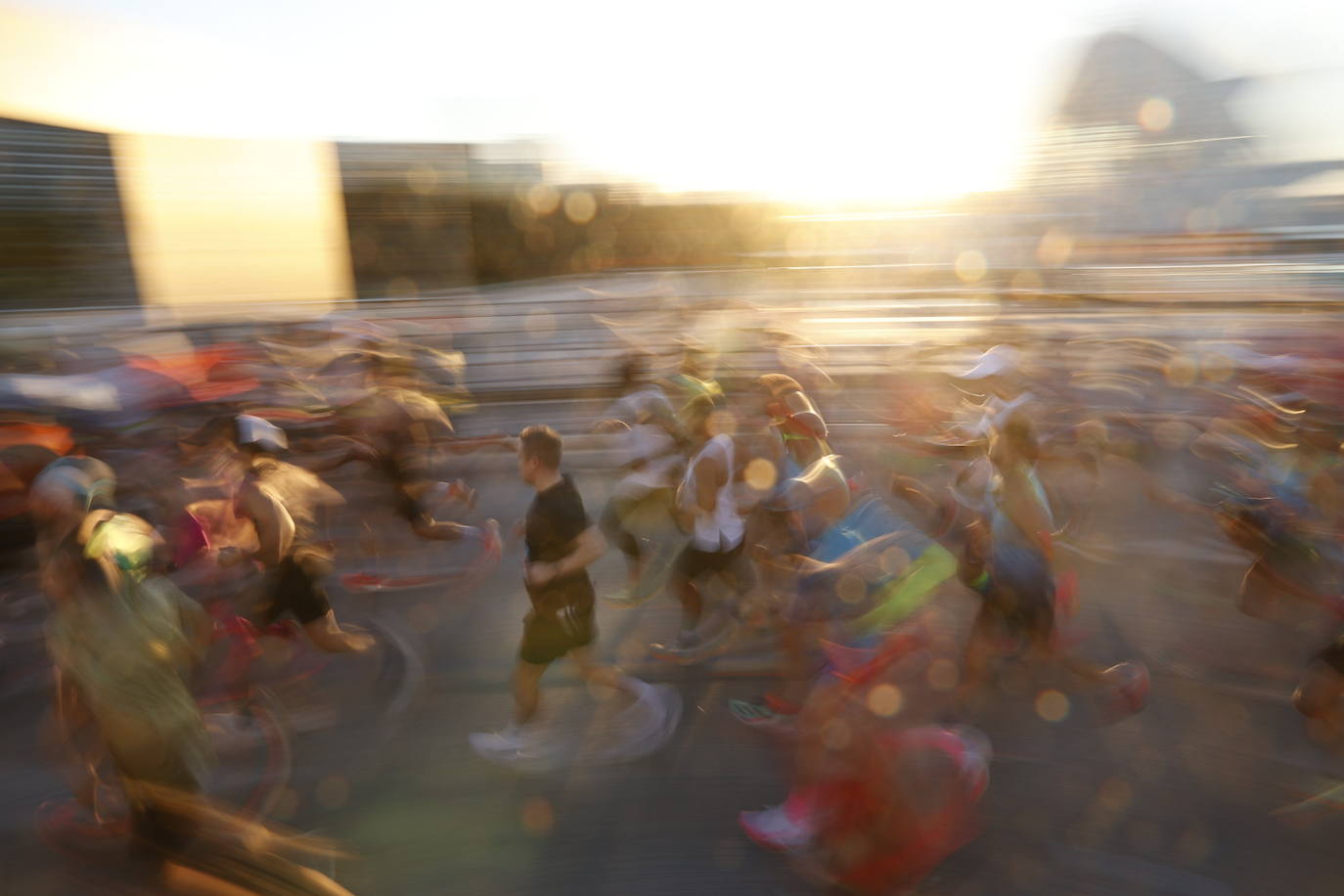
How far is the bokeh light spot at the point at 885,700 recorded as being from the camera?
2701mm

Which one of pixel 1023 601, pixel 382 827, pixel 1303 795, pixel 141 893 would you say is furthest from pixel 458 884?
pixel 1303 795

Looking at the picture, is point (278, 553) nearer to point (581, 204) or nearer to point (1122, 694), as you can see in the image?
point (1122, 694)

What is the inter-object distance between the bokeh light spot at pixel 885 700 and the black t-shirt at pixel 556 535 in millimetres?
1464

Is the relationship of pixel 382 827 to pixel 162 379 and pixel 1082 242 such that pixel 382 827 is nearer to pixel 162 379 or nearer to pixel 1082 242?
pixel 162 379

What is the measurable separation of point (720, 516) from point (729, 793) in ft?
4.82

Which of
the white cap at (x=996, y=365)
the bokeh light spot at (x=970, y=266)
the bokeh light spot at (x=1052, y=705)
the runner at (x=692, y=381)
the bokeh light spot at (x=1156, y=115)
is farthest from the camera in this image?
the bokeh light spot at (x=1156, y=115)

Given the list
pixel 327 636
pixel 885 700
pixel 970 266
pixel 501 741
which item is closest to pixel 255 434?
pixel 327 636

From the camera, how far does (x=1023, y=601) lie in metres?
3.61

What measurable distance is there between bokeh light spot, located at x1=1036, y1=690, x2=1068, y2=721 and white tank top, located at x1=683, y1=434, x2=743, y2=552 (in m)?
1.73

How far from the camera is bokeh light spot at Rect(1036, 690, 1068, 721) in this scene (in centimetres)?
404

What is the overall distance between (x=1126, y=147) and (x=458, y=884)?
2005 cm

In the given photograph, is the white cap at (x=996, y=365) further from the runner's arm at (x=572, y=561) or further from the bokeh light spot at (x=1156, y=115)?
the bokeh light spot at (x=1156, y=115)

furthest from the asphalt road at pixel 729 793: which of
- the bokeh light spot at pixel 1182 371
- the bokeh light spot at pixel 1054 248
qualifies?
the bokeh light spot at pixel 1054 248

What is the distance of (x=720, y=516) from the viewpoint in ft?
14.7
